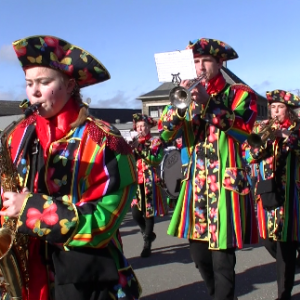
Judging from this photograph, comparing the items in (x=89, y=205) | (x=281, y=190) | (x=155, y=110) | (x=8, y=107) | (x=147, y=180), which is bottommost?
(x=155, y=110)

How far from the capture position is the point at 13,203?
206cm

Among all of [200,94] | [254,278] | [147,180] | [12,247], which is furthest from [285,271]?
[12,247]

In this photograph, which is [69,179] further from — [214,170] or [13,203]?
[214,170]

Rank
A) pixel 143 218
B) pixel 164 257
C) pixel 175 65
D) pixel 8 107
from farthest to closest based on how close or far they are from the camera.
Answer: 1. pixel 8 107
2. pixel 143 218
3. pixel 164 257
4. pixel 175 65

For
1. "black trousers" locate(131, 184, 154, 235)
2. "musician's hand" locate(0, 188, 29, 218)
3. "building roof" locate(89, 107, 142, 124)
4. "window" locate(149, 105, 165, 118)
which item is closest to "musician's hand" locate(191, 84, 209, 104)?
"musician's hand" locate(0, 188, 29, 218)

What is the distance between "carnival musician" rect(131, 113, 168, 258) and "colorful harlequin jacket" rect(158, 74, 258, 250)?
2.70m

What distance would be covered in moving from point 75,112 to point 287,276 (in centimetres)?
284

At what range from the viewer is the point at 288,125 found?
4961 millimetres

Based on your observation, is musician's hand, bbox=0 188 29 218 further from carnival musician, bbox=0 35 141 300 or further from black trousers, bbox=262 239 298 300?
black trousers, bbox=262 239 298 300

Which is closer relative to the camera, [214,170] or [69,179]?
[69,179]

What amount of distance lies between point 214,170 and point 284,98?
5.88 ft

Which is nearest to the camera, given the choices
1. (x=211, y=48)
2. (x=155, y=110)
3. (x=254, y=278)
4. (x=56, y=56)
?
(x=56, y=56)

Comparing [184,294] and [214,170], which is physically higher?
[214,170]

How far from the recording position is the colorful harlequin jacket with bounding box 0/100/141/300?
2.07 m
